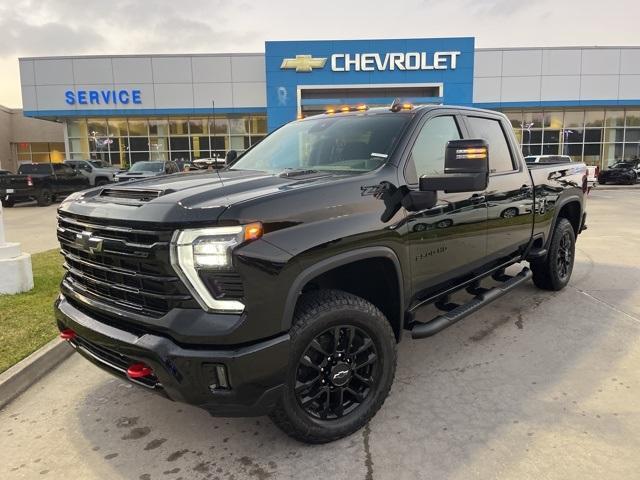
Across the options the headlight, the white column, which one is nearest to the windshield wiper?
the headlight

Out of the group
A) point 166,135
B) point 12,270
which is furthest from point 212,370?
point 166,135

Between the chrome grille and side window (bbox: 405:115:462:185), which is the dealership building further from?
the chrome grille

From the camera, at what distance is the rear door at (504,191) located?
417 cm

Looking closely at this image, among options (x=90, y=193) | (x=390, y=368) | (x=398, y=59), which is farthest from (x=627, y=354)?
(x=398, y=59)

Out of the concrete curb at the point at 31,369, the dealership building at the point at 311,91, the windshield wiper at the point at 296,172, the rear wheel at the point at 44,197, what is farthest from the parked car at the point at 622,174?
the concrete curb at the point at 31,369

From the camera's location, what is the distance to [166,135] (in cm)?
3194

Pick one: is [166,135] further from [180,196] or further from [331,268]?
[331,268]

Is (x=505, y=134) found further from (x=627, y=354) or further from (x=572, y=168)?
(x=627, y=354)

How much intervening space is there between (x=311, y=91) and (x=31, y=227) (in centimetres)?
1969

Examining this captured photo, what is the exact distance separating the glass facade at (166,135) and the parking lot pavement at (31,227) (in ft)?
44.8

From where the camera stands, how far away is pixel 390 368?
3.08 metres

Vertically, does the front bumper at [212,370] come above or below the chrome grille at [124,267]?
below

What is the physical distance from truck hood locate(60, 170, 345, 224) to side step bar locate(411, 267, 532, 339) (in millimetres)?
1228

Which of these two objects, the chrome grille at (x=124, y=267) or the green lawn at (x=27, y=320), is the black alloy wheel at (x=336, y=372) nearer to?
the chrome grille at (x=124, y=267)
